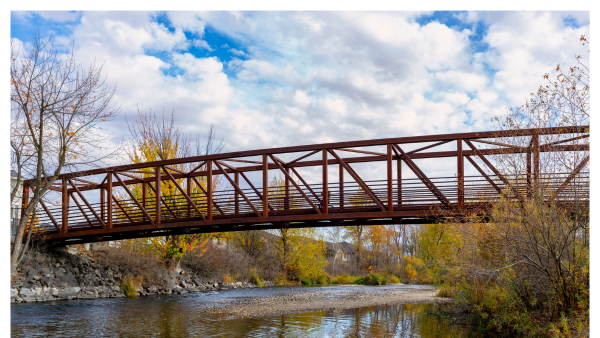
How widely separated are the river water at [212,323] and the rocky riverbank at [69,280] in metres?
2.71

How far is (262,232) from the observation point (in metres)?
41.2

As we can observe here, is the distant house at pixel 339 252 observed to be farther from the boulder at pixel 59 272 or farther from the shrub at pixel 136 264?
the boulder at pixel 59 272

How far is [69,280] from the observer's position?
76.6 feet

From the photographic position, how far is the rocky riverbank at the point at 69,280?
839 inches

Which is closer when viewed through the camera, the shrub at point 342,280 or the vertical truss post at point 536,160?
the vertical truss post at point 536,160

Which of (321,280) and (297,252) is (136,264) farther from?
(321,280)

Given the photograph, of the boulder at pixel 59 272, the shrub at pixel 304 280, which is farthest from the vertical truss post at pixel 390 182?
the shrub at pixel 304 280

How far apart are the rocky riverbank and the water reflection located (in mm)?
2843

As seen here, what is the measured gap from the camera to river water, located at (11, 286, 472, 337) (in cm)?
1217

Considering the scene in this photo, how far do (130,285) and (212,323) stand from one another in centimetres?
1312

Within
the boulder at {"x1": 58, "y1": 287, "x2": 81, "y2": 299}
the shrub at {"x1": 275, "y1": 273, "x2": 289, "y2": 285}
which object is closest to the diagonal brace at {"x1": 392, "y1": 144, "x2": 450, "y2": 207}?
the boulder at {"x1": 58, "y1": 287, "x2": 81, "y2": 299}

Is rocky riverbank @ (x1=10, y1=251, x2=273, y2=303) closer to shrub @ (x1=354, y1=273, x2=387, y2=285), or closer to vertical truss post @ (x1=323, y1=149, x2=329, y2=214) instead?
vertical truss post @ (x1=323, y1=149, x2=329, y2=214)
